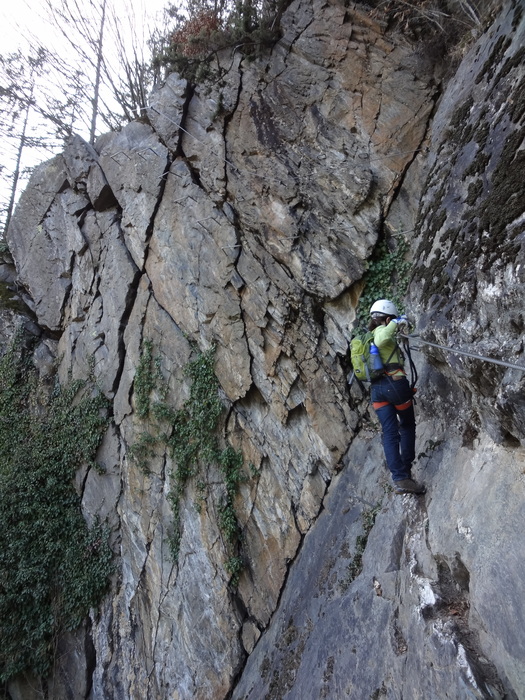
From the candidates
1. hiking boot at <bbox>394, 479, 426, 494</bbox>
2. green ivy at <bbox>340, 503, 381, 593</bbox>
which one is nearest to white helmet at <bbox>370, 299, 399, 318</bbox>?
hiking boot at <bbox>394, 479, 426, 494</bbox>

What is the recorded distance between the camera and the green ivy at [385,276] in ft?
24.1

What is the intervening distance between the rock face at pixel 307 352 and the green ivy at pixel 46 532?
47cm

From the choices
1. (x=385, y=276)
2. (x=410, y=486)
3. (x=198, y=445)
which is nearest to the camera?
(x=410, y=486)

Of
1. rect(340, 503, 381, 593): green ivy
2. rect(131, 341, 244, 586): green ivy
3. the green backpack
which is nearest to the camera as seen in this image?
the green backpack

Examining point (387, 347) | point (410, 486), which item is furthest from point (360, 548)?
point (387, 347)

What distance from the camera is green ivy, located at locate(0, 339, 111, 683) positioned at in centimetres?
992

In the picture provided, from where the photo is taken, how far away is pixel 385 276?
754cm

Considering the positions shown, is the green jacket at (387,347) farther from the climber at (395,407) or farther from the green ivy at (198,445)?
the green ivy at (198,445)

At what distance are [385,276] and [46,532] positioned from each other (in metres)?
9.25

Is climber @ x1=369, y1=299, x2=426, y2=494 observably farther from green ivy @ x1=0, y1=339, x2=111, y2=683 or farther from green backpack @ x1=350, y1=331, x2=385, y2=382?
green ivy @ x1=0, y1=339, x2=111, y2=683

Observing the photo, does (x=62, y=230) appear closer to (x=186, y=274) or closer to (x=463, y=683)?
(x=186, y=274)

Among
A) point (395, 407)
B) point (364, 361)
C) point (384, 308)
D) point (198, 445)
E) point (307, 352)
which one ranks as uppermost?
point (384, 308)

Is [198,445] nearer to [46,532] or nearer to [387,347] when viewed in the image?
[46,532]

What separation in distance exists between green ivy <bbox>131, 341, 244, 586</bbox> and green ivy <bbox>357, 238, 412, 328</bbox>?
316 cm
